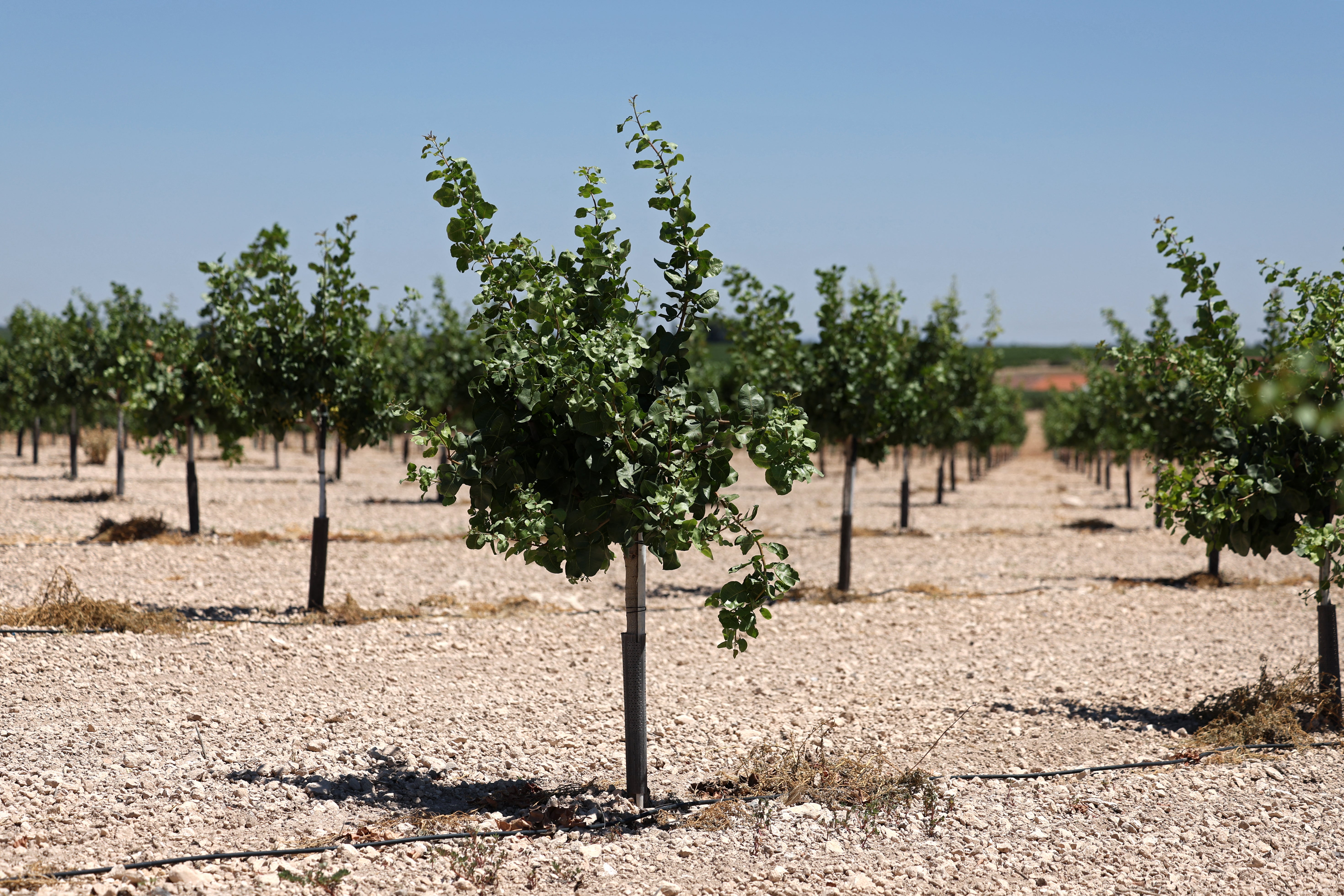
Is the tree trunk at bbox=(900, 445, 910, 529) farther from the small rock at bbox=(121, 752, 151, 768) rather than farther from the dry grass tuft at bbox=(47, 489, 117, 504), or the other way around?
the small rock at bbox=(121, 752, 151, 768)

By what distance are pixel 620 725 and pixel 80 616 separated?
18.9 feet

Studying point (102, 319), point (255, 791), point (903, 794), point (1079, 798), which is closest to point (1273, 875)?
point (1079, 798)

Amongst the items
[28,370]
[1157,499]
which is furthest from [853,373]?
[28,370]

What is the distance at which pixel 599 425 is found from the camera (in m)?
5.18

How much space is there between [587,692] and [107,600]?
19.3 feet

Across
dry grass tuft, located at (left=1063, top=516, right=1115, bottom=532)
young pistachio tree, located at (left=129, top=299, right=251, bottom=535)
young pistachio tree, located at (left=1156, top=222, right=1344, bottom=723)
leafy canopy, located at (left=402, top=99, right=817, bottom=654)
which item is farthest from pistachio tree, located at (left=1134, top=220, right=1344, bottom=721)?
dry grass tuft, located at (left=1063, top=516, right=1115, bottom=532)

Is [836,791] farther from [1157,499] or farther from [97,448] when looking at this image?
[97,448]

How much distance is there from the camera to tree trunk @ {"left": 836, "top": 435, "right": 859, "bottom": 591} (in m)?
14.4

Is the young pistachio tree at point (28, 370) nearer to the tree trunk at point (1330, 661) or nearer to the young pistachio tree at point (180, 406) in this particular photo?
the young pistachio tree at point (180, 406)

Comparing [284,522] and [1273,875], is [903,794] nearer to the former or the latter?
[1273,875]

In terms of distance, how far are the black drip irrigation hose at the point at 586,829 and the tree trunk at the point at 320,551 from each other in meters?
6.65

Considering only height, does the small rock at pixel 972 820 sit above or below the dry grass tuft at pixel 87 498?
below

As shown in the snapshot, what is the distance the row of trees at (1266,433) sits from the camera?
7.25 metres

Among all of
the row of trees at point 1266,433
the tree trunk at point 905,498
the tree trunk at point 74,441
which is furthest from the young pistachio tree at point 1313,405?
the tree trunk at point 74,441
